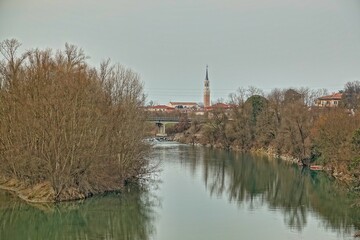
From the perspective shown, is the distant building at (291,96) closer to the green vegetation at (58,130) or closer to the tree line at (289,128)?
the tree line at (289,128)

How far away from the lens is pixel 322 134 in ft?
99.3

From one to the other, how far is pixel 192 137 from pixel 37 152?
39785mm

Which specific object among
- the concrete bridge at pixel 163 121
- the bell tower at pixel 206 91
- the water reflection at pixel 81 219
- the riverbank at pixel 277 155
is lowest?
the water reflection at pixel 81 219

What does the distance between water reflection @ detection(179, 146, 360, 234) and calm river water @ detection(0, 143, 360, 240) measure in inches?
1.6

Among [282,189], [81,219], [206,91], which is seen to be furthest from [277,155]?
[206,91]

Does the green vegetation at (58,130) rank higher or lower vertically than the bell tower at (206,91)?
lower

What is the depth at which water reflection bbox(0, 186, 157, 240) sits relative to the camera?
15.9 meters

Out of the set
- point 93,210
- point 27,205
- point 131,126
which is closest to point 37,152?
point 27,205

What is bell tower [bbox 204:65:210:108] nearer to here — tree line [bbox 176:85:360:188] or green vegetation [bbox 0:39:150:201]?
tree line [bbox 176:85:360:188]

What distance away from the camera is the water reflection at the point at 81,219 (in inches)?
627

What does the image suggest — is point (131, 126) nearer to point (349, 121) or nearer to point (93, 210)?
point (93, 210)

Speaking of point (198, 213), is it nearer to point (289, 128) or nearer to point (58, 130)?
point (58, 130)

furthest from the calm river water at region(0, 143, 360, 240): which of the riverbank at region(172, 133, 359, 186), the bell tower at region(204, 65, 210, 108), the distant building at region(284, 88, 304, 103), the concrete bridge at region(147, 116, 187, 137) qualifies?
the bell tower at region(204, 65, 210, 108)

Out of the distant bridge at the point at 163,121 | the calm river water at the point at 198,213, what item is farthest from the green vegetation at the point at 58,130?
the distant bridge at the point at 163,121
